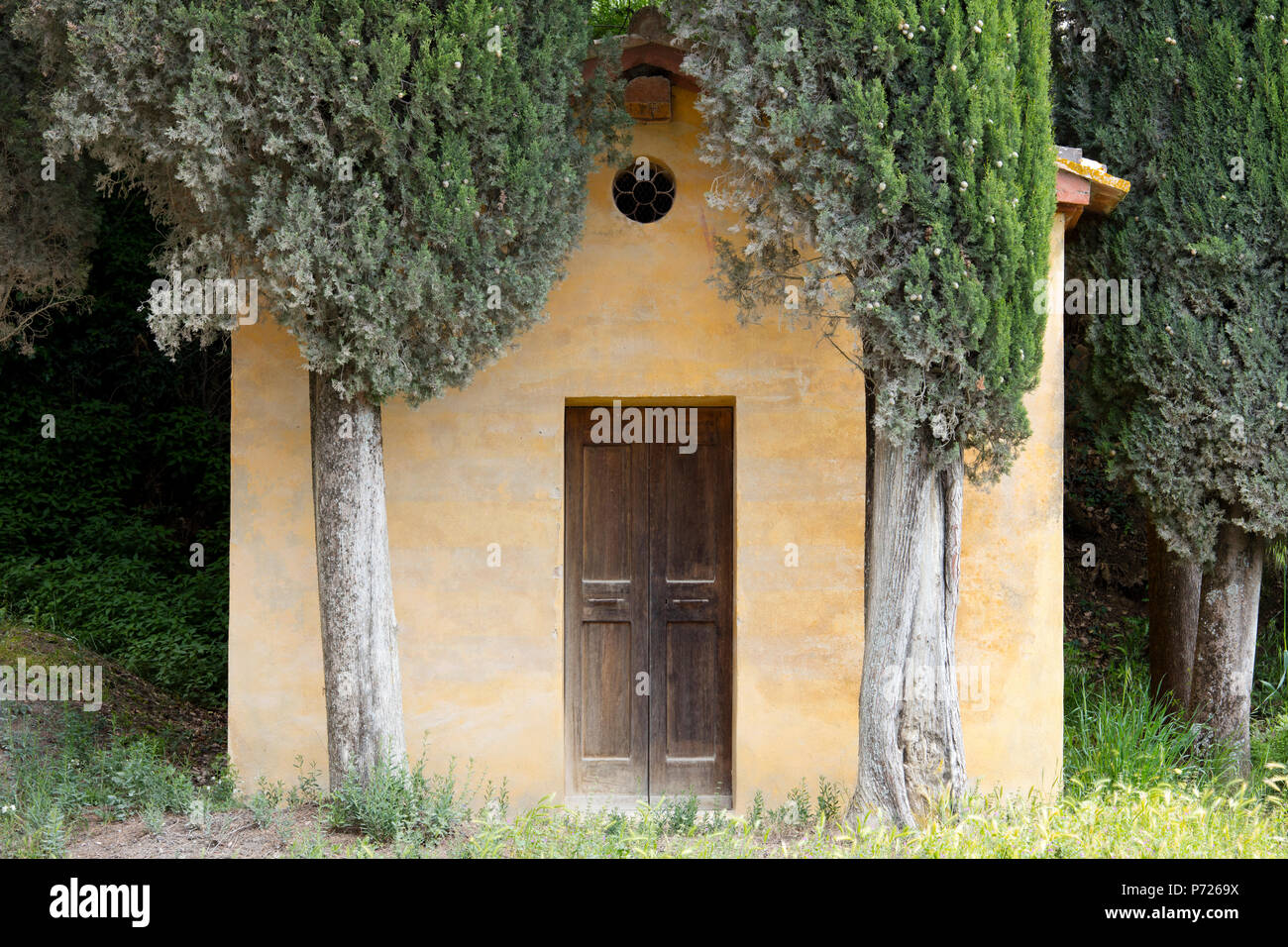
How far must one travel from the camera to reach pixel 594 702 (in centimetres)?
678

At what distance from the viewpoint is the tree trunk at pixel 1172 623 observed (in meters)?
7.93

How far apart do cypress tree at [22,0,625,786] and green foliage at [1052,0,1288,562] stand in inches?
148

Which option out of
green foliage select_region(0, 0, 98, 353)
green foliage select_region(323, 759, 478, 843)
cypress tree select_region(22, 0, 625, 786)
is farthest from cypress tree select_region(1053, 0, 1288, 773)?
green foliage select_region(0, 0, 98, 353)

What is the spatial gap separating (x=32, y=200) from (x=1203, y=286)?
782cm

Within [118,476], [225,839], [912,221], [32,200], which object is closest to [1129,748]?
[912,221]

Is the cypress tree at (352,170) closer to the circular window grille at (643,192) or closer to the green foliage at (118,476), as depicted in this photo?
the circular window grille at (643,192)

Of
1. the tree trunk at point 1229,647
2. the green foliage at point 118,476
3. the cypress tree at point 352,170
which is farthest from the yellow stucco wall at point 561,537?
the green foliage at point 118,476

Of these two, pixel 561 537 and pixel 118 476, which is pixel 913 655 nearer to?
pixel 561 537

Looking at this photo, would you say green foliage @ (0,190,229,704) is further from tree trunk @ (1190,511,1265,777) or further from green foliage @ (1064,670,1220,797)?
tree trunk @ (1190,511,1265,777)

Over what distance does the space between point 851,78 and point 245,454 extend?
414cm

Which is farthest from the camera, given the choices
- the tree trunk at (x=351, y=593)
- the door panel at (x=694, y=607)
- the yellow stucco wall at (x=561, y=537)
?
the door panel at (x=694, y=607)

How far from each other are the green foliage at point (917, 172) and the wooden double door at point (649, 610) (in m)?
1.69

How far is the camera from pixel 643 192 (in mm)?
6777

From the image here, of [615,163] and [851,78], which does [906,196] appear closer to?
[851,78]
